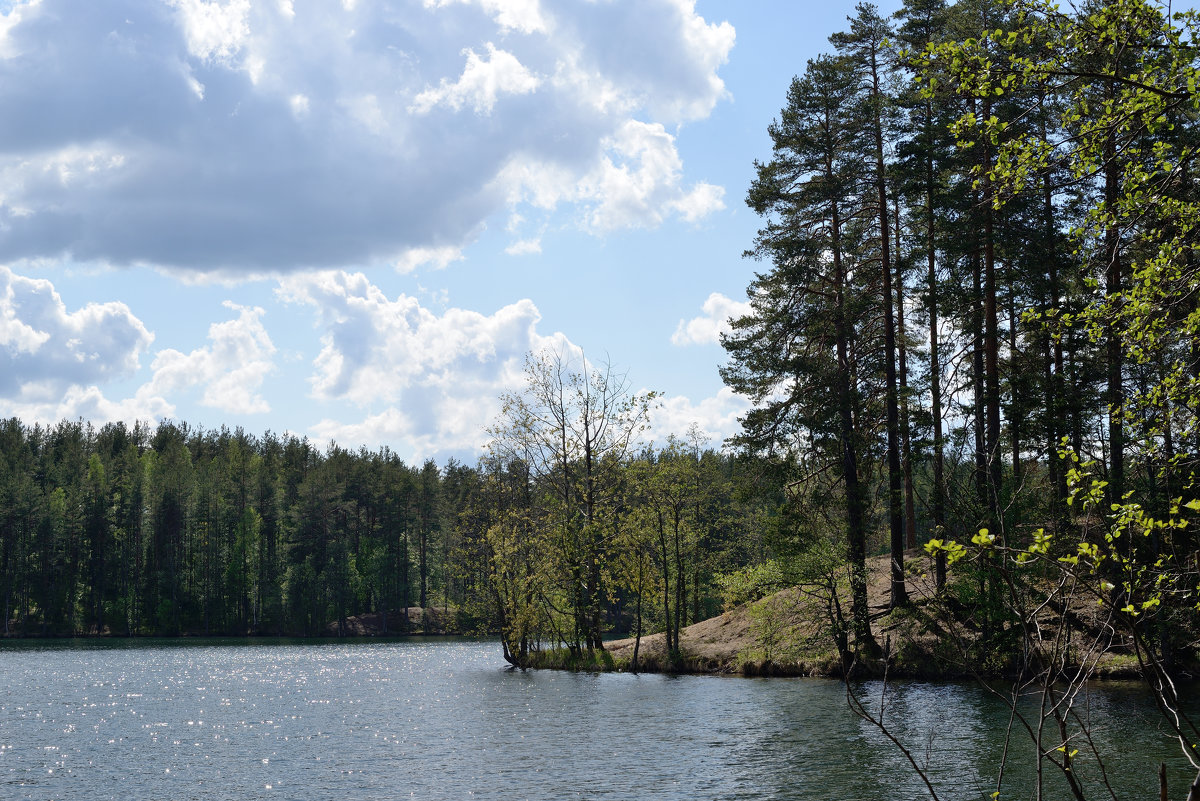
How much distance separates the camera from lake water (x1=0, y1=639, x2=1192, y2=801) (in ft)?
59.4

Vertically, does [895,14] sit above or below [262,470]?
above

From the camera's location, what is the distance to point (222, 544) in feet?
373

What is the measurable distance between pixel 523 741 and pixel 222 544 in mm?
100932

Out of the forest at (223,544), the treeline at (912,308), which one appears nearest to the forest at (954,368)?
the treeline at (912,308)

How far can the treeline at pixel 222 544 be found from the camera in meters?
105

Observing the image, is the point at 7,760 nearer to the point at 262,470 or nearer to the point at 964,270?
the point at 964,270

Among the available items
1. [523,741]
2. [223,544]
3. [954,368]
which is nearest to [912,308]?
[954,368]

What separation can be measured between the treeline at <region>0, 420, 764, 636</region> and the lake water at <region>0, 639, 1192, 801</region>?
55494mm

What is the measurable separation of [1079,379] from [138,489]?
11054cm

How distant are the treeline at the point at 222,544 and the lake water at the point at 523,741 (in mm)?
55494

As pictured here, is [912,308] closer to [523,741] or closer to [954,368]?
[954,368]

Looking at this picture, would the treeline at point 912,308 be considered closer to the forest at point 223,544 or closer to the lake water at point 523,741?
the lake water at point 523,741

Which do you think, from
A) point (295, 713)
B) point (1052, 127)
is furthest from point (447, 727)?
point (1052, 127)

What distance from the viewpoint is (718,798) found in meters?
16.7
